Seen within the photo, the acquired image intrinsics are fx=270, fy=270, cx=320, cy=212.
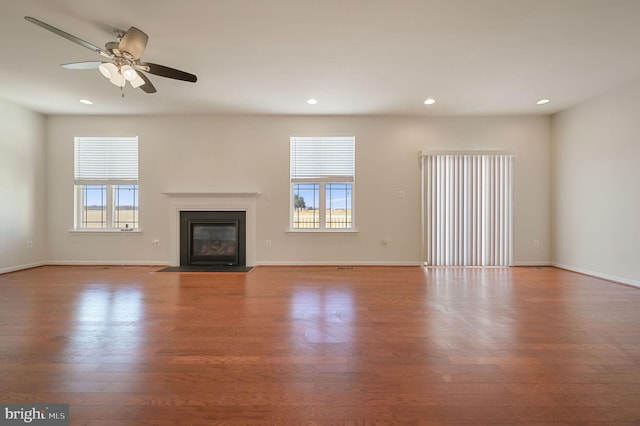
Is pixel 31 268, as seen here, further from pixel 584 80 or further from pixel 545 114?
pixel 545 114

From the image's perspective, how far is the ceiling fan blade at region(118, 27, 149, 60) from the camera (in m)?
2.36

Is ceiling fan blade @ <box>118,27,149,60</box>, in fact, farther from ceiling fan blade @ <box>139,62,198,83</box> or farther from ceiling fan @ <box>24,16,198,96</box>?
ceiling fan blade @ <box>139,62,198,83</box>

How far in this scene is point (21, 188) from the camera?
15.3ft

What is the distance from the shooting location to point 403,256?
16.6ft

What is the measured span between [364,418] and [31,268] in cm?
634

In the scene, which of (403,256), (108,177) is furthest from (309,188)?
(108,177)

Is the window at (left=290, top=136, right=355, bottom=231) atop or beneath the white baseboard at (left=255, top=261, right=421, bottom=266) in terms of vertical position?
atop

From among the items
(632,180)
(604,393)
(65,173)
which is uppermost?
(65,173)

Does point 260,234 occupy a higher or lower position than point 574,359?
higher

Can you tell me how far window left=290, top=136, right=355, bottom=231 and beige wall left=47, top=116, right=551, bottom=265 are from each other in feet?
0.50

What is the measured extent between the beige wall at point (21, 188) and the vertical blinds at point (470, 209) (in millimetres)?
7137

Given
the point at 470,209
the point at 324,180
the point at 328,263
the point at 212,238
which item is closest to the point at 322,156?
the point at 324,180

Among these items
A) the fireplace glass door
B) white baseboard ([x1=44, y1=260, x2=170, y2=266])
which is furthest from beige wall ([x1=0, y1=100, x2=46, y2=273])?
the fireplace glass door

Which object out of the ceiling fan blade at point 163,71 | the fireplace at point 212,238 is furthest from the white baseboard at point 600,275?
the ceiling fan blade at point 163,71
